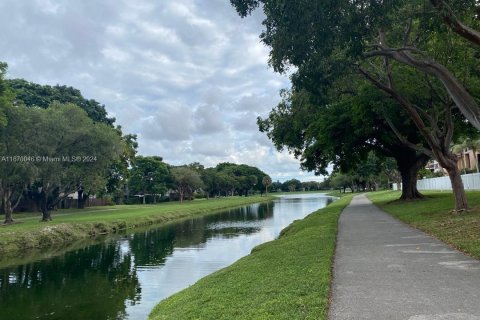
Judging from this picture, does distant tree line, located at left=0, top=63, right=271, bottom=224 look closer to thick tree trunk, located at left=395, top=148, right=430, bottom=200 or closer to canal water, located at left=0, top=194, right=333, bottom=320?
canal water, located at left=0, top=194, right=333, bottom=320

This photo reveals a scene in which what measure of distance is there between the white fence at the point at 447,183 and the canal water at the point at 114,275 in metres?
25.6

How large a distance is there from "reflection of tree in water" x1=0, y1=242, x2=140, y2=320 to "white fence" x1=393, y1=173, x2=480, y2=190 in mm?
35901

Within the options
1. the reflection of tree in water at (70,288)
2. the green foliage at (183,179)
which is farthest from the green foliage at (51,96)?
the reflection of tree in water at (70,288)

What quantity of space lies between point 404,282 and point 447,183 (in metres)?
54.6

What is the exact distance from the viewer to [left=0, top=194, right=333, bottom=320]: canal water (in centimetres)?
1306

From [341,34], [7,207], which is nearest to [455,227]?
[341,34]

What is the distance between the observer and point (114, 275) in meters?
18.2

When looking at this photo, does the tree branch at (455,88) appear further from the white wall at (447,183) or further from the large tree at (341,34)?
the white wall at (447,183)

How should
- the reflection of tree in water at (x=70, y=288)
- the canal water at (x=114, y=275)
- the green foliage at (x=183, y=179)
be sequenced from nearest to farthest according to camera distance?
the reflection of tree in water at (x=70, y=288)
the canal water at (x=114, y=275)
the green foliage at (x=183, y=179)

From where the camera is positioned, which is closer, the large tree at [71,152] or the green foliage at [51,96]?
the large tree at [71,152]

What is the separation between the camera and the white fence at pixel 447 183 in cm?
4346

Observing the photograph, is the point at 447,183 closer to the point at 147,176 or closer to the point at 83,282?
the point at 83,282

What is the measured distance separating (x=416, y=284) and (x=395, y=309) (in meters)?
1.83

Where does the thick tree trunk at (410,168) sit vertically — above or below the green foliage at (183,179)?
below
